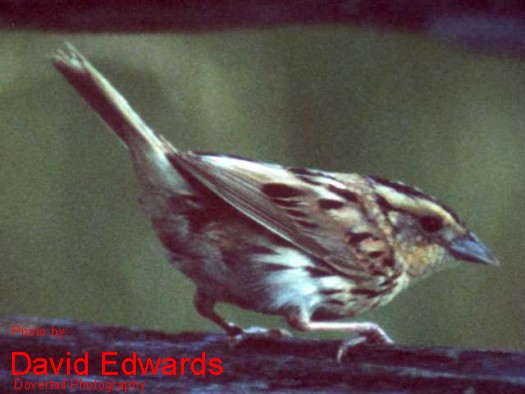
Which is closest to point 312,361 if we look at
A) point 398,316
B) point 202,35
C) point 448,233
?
point 398,316

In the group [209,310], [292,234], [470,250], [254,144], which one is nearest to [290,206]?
[292,234]

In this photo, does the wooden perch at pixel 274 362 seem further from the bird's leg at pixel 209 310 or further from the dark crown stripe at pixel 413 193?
the dark crown stripe at pixel 413 193

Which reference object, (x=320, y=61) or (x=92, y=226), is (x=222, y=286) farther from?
(x=320, y=61)

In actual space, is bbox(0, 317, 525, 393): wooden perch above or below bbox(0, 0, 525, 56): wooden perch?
below

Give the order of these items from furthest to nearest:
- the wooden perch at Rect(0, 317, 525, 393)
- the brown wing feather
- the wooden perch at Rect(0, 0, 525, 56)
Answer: the wooden perch at Rect(0, 0, 525, 56), the brown wing feather, the wooden perch at Rect(0, 317, 525, 393)

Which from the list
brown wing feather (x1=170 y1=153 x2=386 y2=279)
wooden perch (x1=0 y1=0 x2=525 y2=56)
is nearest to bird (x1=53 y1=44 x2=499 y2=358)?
brown wing feather (x1=170 y1=153 x2=386 y2=279)

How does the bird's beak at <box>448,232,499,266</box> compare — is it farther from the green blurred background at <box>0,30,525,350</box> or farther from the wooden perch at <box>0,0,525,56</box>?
the wooden perch at <box>0,0,525,56</box>

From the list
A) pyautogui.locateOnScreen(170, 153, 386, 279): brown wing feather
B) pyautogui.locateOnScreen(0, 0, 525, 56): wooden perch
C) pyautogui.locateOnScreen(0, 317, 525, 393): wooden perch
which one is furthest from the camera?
pyautogui.locateOnScreen(0, 0, 525, 56): wooden perch
